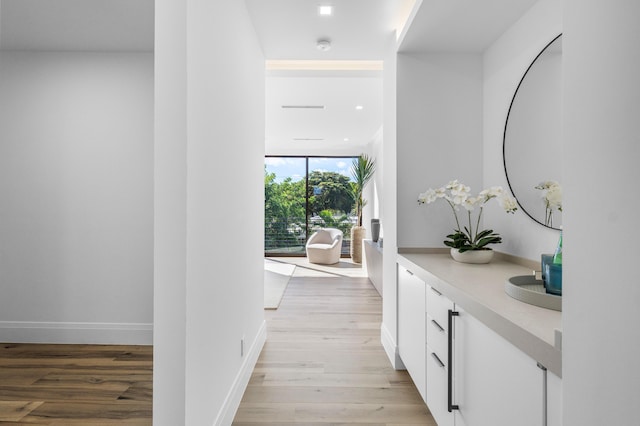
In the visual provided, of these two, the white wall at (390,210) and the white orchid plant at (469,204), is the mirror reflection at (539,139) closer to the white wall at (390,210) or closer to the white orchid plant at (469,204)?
the white orchid plant at (469,204)

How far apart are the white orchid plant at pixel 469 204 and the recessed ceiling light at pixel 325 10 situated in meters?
1.37

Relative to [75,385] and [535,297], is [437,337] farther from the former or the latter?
[75,385]

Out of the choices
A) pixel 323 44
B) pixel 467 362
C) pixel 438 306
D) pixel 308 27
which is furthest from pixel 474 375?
pixel 323 44

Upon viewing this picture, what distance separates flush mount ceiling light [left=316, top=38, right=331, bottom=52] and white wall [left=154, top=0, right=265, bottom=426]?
29.9 inches

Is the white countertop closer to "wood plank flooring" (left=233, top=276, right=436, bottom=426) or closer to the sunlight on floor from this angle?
"wood plank flooring" (left=233, top=276, right=436, bottom=426)

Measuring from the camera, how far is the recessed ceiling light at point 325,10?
242cm

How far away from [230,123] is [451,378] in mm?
1669

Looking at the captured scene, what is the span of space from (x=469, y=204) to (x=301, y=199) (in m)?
7.05

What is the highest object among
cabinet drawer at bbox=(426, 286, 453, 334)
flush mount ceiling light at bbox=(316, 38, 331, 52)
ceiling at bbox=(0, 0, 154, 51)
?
ceiling at bbox=(0, 0, 154, 51)

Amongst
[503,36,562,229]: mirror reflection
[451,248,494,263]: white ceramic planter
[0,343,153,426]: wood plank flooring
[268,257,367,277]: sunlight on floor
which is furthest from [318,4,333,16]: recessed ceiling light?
[268,257,367,277]: sunlight on floor

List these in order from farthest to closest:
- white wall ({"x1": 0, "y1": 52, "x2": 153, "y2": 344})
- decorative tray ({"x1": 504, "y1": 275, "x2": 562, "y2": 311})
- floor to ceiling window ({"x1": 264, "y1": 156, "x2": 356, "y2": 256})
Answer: floor to ceiling window ({"x1": 264, "y1": 156, "x2": 356, "y2": 256})
white wall ({"x1": 0, "y1": 52, "x2": 153, "y2": 344})
decorative tray ({"x1": 504, "y1": 275, "x2": 562, "y2": 311})

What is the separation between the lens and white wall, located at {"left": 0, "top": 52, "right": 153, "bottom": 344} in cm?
320

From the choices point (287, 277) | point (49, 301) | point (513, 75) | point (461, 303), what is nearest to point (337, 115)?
point (287, 277)

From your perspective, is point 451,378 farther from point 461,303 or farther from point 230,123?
point 230,123
